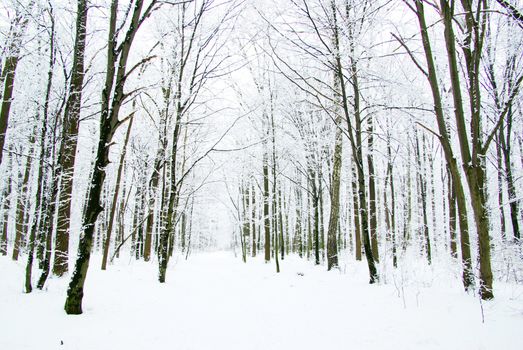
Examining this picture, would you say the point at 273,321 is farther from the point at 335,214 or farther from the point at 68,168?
the point at 335,214

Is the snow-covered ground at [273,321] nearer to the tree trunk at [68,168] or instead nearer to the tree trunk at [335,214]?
the tree trunk at [68,168]

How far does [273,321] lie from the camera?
4469mm

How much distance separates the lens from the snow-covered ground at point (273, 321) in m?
3.27

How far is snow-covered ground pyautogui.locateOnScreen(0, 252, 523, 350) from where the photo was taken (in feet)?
10.7

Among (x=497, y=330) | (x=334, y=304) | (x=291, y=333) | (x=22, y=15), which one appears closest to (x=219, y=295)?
(x=334, y=304)

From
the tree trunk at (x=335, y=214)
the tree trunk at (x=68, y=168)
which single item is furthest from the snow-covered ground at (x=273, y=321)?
the tree trunk at (x=335, y=214)

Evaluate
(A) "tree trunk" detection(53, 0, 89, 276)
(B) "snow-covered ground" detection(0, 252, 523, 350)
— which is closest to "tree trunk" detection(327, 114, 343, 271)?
(B) "snow-covered ground" detection(0, 252, 523, 350)

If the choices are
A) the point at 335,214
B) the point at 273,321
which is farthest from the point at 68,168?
the point at 335,214

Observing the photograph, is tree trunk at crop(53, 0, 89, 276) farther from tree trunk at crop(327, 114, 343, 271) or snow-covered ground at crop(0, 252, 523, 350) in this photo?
tree trunk at crop(327, 114, 343, 271)

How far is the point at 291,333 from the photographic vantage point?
12.5 feet

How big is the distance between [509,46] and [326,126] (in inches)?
267

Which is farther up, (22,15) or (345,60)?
(22,15)

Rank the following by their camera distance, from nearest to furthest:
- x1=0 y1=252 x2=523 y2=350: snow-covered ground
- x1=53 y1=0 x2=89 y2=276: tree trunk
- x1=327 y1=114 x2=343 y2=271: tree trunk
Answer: x1=0 y1=252 x2=523 y2=350: snow-covered ground → x1=53 y1=0 x2=89 y2=276: tree trunk → x1=327 y1=114 x2=343 y2=271: tree trunk

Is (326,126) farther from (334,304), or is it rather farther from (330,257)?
(334,304)
